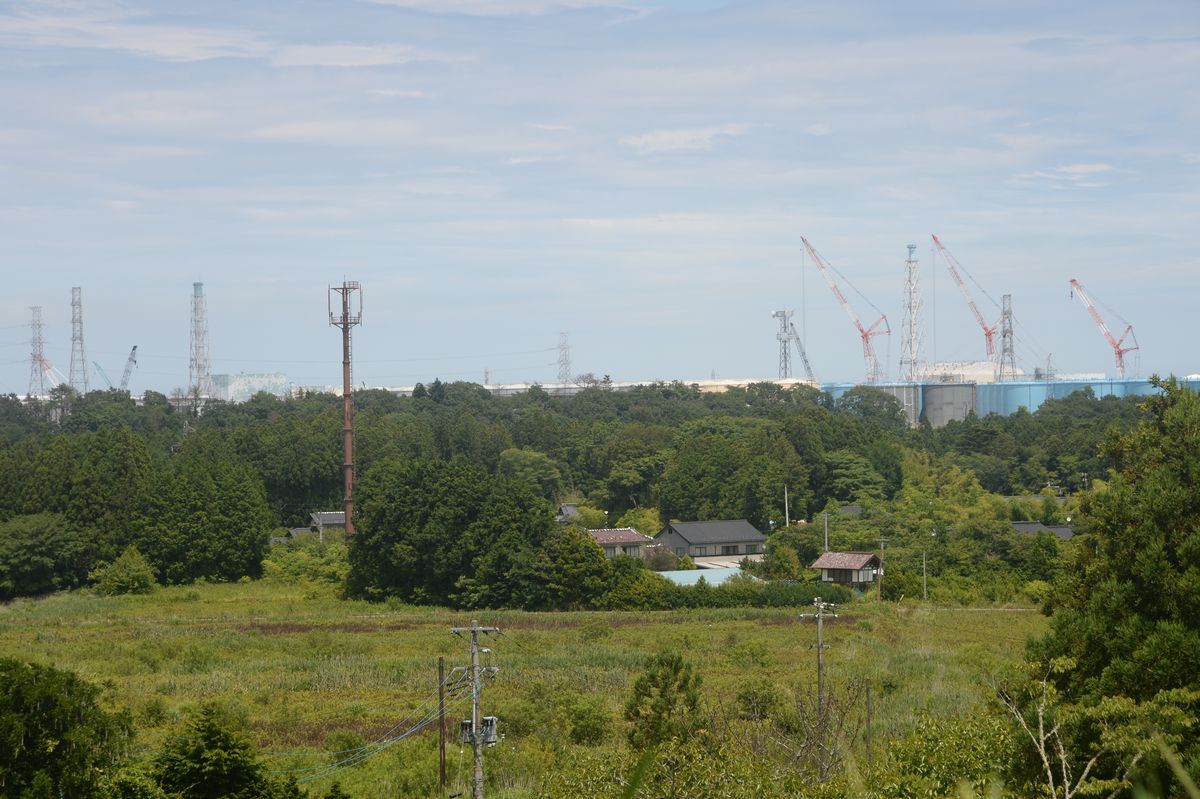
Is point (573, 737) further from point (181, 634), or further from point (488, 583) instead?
point (488, 583)

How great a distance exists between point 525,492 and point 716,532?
32.1 feet

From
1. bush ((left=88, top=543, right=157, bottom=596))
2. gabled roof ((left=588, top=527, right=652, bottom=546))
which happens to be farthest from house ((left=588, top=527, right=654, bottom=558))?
bush ((left=88, top=543, right=157, bottom=596))

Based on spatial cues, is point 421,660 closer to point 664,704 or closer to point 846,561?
point 664,704

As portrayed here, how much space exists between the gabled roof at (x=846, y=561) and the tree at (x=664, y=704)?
21145 millimetres

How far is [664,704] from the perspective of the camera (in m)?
15.4

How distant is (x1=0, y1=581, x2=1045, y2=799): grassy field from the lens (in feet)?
58.3

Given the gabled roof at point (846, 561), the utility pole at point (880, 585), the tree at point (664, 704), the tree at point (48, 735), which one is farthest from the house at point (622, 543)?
the tree at point (48, 735)

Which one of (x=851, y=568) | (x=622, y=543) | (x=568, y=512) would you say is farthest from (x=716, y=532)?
(x=568, y=512)

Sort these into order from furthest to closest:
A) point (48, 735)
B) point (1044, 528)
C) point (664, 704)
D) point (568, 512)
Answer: point (568, 512), point (1044, 528), point (664, 704), point (48, 735)

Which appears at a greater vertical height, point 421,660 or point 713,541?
point 713,541

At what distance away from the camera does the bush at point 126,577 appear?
36.1 meters

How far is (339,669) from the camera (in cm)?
2408

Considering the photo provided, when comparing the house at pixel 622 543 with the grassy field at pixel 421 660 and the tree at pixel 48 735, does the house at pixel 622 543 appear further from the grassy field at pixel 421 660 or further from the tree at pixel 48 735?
the tree at pixel 48 735

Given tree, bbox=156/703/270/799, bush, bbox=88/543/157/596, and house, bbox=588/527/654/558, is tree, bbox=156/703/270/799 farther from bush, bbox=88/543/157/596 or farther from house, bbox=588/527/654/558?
house, bbox=588/527/654/558
